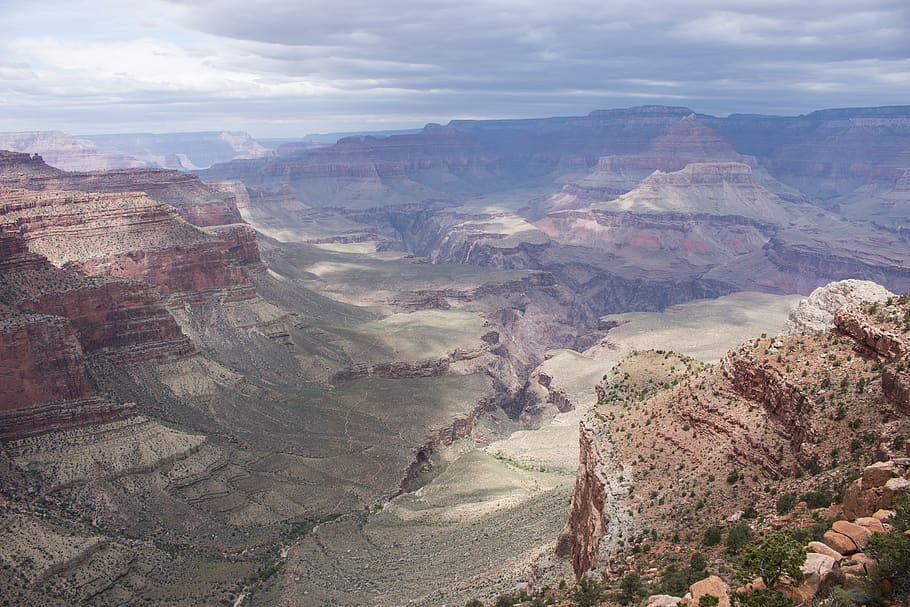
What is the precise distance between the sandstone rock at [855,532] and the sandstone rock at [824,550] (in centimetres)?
59

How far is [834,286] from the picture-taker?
48438 mm

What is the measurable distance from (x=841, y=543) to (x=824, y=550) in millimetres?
604

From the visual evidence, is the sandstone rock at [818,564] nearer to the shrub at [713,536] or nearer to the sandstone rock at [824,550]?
the sandstone rock at [824,550]

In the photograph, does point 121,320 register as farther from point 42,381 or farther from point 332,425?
point 332,425

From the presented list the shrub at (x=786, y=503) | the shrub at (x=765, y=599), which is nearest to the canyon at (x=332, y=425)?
the shrub at (x=786, y=503)

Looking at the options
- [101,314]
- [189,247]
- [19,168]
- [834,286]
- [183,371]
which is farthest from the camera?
[19,168]

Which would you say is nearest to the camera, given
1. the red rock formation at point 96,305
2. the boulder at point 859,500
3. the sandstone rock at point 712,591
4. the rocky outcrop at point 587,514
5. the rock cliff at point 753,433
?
the sandstone rock at point 712,591

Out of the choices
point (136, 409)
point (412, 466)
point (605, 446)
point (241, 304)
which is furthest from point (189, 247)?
point (605, 446)

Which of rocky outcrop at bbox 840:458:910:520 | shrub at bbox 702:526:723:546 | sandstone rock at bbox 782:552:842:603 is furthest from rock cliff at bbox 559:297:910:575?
sandstone rock at bbox 782:552:842:603

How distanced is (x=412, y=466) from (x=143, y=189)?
105869mm

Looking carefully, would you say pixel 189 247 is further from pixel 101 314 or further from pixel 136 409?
pixel 136 409

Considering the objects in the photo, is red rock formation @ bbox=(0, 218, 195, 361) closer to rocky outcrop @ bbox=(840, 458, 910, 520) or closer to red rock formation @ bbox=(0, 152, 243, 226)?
rocky outcrop @ bbox=(840, 458, 910, 520)

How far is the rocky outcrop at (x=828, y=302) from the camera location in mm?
45219

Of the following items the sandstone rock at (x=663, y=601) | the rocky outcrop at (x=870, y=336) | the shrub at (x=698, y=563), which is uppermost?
the rocky outcrop at (x=870, y=336)
